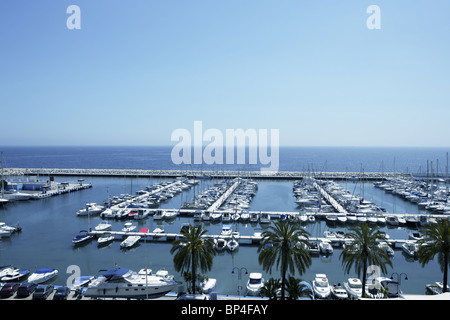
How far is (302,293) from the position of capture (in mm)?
18094

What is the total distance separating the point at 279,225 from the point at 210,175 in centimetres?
6826

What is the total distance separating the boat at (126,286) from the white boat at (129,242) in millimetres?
11802

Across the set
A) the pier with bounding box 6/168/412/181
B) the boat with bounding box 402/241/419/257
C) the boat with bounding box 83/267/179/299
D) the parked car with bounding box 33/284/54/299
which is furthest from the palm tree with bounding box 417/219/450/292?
the pier with bounding box 6/168/412/181

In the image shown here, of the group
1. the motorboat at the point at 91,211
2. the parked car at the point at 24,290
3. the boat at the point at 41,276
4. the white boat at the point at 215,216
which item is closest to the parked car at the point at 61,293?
the parked car at the point at 24,290

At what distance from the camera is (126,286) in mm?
20969

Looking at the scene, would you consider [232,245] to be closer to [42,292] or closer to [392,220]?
[42,292]

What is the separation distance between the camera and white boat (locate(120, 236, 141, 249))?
3316cm

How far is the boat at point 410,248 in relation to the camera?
30.4 meters

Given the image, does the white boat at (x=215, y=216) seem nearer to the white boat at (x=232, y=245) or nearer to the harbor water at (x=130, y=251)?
the harbor water at (x=130, y=251)

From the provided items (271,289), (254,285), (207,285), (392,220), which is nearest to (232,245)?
(254,285)

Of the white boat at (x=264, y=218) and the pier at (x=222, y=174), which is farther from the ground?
the pier at (x=222, y=174)

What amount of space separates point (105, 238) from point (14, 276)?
10564mm
